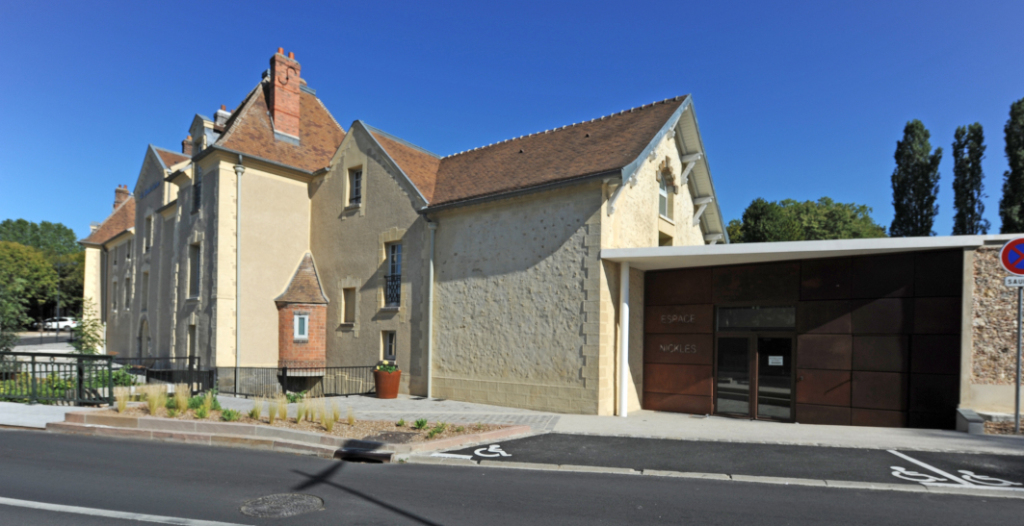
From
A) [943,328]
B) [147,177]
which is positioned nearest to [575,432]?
[943,328]

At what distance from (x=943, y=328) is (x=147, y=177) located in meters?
32.2

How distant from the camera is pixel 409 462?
8148 millimetres

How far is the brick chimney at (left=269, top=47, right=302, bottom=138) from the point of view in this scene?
806 inches

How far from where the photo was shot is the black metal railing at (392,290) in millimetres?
16953

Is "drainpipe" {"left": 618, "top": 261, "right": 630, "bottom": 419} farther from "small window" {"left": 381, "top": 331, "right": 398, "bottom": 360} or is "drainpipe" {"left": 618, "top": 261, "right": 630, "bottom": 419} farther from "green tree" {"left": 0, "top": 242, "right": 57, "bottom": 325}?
"green tree" {"left": 0, "top": 242, "right": 57, "bottom": 325}

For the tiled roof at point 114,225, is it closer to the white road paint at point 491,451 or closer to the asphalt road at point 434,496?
the asphalt road at point 434,496

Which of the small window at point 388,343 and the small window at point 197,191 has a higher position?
the small window at point 197,191

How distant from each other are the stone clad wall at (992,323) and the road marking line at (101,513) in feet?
39.9

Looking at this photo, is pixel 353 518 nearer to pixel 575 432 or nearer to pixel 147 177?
pixel 575 432

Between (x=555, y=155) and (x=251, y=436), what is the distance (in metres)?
9.91

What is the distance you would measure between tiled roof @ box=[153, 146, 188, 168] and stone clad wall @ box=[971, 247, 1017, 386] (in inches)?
1195

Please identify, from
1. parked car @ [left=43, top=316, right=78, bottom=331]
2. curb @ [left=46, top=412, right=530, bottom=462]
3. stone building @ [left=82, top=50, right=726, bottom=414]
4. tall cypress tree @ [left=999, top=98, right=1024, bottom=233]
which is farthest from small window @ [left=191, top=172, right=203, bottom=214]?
parked car @ [left=43, top=316, right=78, bottom=331]

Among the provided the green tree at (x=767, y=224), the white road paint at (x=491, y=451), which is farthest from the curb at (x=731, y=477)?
the green tree at (x=767, y=224)

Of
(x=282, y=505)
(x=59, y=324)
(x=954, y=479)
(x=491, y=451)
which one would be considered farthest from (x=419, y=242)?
(x=59, y=324)
